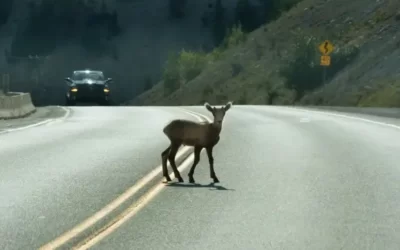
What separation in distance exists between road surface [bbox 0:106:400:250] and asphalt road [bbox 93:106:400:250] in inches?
0.5

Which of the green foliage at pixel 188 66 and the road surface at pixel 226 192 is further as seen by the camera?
the green foliage at pixel 188 66

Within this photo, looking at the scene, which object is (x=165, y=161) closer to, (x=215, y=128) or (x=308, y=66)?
(x=215, y=128)

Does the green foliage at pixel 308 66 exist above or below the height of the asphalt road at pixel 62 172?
below

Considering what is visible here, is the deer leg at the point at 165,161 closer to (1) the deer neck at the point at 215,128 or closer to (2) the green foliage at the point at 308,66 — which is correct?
(1) the deer neck at the point at 215,128

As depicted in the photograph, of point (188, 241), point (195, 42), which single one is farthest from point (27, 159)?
point (195, 42)

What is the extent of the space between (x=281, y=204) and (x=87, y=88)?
4277 centimetres

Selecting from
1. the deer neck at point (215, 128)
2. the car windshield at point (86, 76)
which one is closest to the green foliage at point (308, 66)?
the car windshield at point (86, 76)

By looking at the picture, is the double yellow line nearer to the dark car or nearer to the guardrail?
the guardrail

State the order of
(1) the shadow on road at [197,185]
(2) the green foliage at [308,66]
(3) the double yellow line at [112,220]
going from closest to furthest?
1. (3) the double yellow line at [112,220]
2. (1) the shadow on road at [197,185]
3. (2) the green foliage at [308,66]

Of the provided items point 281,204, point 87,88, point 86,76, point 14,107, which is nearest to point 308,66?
point 86,76

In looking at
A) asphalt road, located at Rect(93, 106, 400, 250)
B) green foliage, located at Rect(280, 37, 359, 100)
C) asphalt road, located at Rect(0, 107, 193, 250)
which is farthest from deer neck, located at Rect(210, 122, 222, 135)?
green foliage, located at Rect(280, 37, 359, 100)

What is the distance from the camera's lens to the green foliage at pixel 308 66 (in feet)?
275

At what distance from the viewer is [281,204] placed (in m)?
12.8

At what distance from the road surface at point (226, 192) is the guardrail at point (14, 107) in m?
8.91
